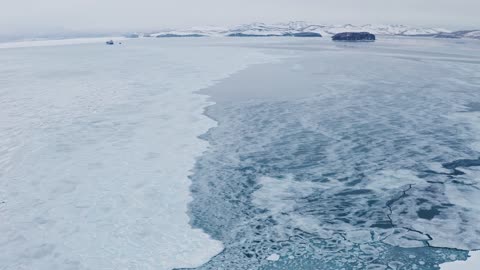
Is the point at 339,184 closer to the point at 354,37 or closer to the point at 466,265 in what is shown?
the point at 466,265

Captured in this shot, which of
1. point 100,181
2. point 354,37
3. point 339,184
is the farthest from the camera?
point 354,37

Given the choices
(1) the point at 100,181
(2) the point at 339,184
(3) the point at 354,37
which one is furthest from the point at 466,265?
(3) the point at 354,37

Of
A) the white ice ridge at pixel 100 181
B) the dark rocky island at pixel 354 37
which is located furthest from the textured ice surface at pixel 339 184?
the dark rocky island at pixel 354 37

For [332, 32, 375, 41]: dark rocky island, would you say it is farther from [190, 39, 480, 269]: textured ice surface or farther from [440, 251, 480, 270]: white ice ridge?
[440, 251, 480, 270]: white ice ridge

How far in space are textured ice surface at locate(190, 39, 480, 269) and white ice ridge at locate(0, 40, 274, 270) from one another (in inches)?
23.3

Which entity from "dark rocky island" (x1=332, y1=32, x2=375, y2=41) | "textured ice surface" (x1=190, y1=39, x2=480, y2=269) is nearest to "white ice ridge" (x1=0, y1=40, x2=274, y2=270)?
"textured ice surface" (x1=190, y1=39, x2=480, y2=269)

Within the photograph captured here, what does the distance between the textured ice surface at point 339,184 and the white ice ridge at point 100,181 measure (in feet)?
1.94

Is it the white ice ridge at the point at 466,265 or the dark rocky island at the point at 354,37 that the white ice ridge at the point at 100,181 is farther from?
the dark rocky island at the point at 354,37

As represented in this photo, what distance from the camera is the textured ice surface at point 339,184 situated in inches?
225

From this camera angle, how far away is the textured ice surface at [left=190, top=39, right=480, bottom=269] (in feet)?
18.8

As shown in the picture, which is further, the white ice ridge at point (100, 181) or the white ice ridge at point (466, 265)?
the white ice ridge at point (100, 181)

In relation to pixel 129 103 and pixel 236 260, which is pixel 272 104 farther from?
pixel 236 260

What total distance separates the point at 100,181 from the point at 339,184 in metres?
4.95

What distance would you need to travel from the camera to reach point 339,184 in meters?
8.01
